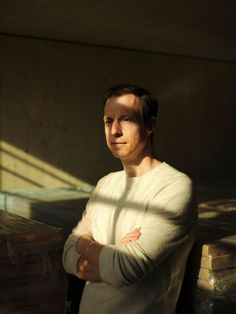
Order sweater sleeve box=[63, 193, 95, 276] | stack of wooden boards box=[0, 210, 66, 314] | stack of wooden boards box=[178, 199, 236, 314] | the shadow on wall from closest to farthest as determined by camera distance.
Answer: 1. sweater sleeve box=[63, 193, 95, 276]
2. stack of wooden boards box=[178, 199, 236, 314]
3. stack of wooden boards box=[0, 210, 66, 314]
4. the shadow on wall

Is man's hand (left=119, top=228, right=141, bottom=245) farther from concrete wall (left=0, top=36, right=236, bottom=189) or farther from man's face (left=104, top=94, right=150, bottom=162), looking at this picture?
concrete wall (left=0, top=36, right=236, bottom=189)

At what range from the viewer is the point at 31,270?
3361mm

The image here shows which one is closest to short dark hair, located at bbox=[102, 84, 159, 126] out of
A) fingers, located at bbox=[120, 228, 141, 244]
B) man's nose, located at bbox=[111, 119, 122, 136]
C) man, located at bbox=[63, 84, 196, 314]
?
man, located at bbox=[63, 84, 196, 314]

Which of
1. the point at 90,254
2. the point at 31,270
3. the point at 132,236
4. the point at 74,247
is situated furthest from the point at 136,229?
the point at 31,270

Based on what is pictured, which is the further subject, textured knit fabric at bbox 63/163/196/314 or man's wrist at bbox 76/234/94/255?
man's wrist at bbox 76/234/94/255

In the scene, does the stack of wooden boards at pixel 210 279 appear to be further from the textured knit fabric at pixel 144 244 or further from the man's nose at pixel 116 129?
the man's nose at pixel 116 129

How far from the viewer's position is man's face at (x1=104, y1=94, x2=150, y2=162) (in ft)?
6.97

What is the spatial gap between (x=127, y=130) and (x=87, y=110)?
26.5 ft

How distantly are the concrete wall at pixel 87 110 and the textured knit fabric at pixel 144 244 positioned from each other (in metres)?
7.40

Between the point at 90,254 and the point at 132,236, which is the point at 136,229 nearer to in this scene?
the point at 132,236

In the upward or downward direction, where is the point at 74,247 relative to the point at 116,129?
downward

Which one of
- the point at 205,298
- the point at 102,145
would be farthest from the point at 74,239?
the point at 102,145

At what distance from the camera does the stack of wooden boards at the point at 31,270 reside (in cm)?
326

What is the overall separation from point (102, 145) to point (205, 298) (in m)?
7.96
